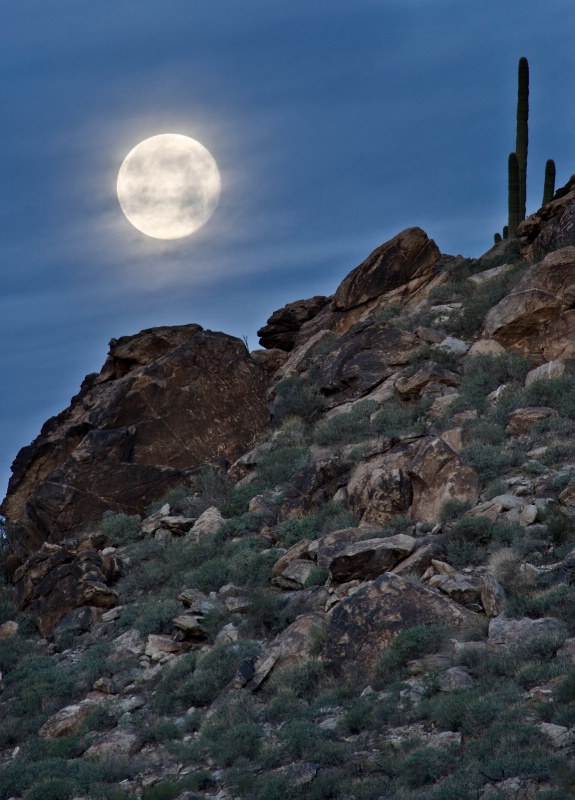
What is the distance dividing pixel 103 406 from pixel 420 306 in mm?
9732

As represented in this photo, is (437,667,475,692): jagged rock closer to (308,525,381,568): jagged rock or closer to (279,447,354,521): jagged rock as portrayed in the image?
(308,525,381,568): jagged rock

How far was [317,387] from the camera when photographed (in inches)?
885

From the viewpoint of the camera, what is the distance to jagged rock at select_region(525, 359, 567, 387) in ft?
59.0

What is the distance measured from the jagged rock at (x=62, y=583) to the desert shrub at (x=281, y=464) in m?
3.84

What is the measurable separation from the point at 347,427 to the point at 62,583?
707 cm

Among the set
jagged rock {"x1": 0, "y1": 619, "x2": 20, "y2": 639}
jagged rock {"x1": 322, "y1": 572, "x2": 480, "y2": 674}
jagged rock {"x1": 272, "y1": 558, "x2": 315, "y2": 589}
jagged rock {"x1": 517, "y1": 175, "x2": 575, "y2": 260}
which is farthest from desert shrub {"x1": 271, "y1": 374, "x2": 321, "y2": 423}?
jagged rock {"x1": 322, "y1": 572, "x2": 480, "y2": 674}

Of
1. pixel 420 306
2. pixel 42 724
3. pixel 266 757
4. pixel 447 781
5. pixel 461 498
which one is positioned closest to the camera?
pixel 447 781

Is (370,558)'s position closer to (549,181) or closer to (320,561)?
(320,561)

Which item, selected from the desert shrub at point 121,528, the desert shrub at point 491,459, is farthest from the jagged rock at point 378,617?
the desert shrub at point 121,528

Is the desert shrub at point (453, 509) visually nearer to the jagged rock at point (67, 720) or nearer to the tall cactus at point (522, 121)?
the jagged rock at point (67, 720)

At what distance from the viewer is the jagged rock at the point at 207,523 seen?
1727cm

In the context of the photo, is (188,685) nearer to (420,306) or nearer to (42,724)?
(42,724)

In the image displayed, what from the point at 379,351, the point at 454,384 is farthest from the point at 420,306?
the point at 454,384

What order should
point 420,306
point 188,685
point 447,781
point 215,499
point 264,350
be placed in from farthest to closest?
point 264,350
point 420,306
point 215,499
point 188,685
point 447,781
